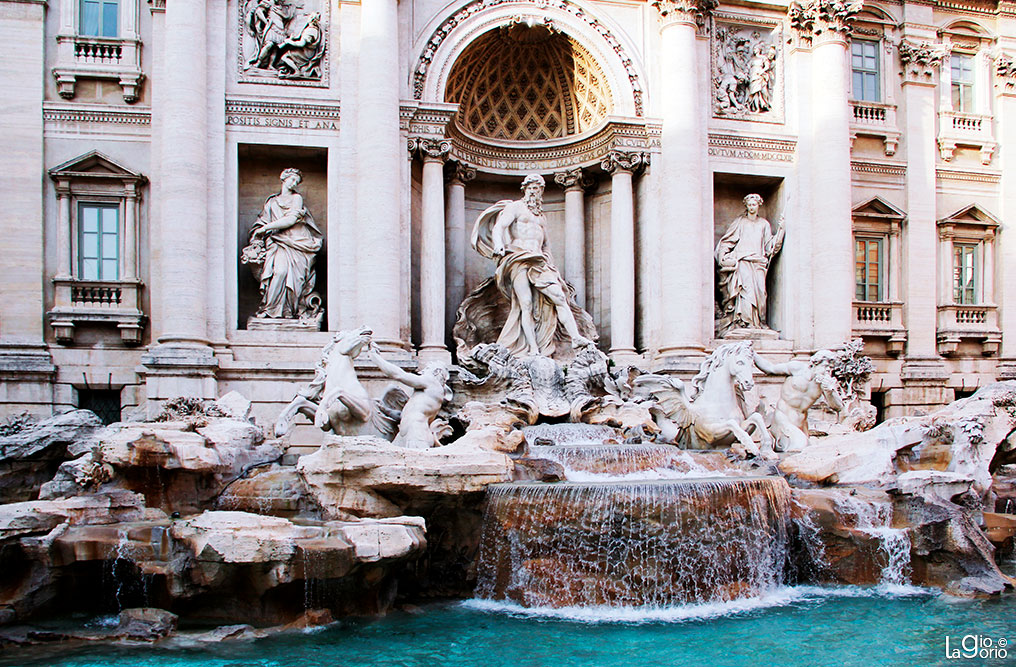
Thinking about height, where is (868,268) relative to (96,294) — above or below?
above

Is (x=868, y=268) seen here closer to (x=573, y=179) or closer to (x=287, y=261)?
(x=573, y=179)

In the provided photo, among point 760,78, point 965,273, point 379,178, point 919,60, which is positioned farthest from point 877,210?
point 379,178

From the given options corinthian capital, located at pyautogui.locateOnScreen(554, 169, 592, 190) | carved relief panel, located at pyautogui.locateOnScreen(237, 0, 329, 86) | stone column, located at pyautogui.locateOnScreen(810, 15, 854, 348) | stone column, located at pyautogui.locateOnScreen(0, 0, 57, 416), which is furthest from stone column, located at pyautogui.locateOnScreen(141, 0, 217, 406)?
stone column, located at pyautogui.locateOnScreen(810, 15, 854, 348)

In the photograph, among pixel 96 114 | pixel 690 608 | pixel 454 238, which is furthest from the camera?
pixel 454 238

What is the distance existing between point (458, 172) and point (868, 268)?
9024 millimetres

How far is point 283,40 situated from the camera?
14.8m

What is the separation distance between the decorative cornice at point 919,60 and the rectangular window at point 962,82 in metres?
0.90

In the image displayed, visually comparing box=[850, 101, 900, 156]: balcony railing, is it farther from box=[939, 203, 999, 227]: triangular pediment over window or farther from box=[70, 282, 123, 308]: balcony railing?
box=[70, 282, 123, 308]: balcony railing

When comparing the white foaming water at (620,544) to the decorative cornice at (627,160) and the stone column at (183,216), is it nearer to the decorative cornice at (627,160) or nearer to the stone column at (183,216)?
the stone column at (183,216)

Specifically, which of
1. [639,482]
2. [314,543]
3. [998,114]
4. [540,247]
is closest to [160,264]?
[540,247]

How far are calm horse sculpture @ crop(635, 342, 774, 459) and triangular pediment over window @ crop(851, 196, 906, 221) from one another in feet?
22.2

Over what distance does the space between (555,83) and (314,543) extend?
1177cm

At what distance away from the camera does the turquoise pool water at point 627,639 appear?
290 inches

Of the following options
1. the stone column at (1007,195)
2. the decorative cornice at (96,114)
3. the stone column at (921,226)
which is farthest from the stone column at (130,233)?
the stone column at (1007,195)
